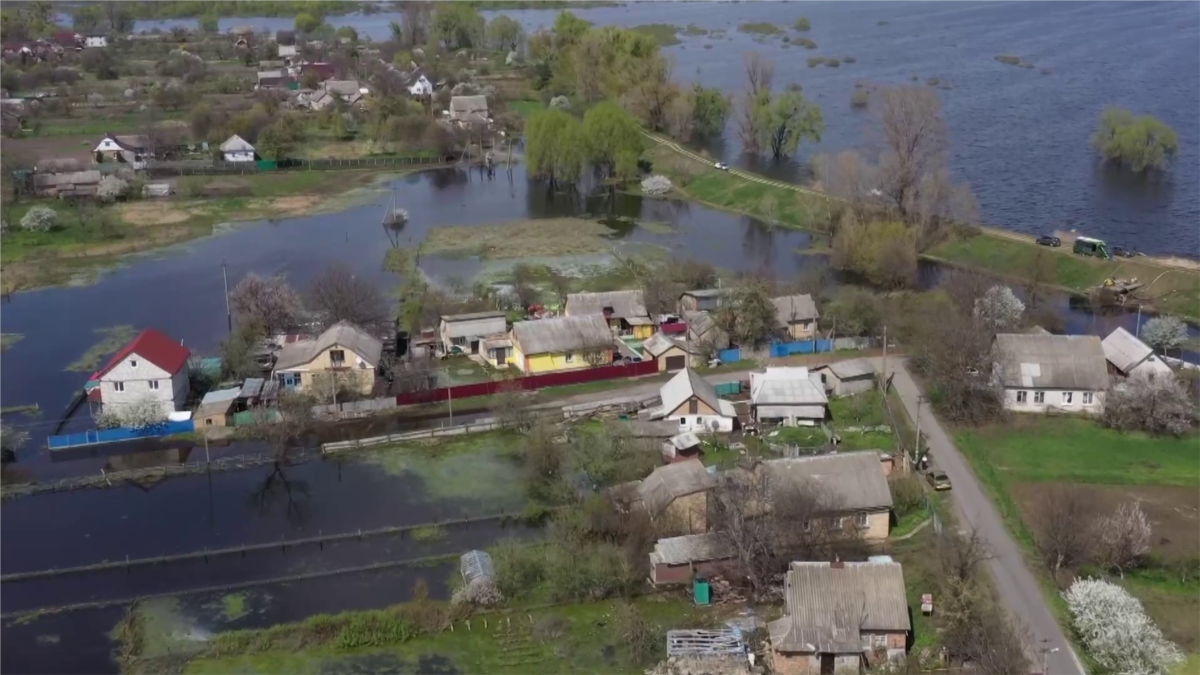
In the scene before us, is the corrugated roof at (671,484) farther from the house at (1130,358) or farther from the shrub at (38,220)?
the shrub at (38,220)

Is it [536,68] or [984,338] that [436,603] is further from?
[536,68]

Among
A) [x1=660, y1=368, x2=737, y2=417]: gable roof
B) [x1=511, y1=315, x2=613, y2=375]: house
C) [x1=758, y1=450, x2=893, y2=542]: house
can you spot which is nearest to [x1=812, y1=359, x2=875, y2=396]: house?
[x1=660, y1=368, x2=737, y2=417]: gable roof

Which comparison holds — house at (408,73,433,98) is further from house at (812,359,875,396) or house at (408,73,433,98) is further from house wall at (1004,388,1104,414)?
house wall at (1004,388,1104,414)

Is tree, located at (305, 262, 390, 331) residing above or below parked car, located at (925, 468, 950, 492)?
above

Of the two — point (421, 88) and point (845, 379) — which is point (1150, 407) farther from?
point (421, 88)

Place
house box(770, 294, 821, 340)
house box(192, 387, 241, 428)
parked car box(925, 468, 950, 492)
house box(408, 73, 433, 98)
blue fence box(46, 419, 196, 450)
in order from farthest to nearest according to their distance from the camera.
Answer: house box(408, 73, 433, 98)
house box(770, 294, 821, 340)
house box(192, 387, 241, 428)
blue fence box(46, 419, 196, 450)
parked car box(925, 468, 950, 492)

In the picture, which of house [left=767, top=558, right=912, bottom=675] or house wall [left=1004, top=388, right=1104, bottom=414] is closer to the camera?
house [left=767, top=558, right=912, bottom=675]

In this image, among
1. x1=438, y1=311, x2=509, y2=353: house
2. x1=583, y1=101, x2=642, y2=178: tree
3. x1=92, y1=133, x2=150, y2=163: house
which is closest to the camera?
x1=438, y1=311, x2=509, y2=353: house
